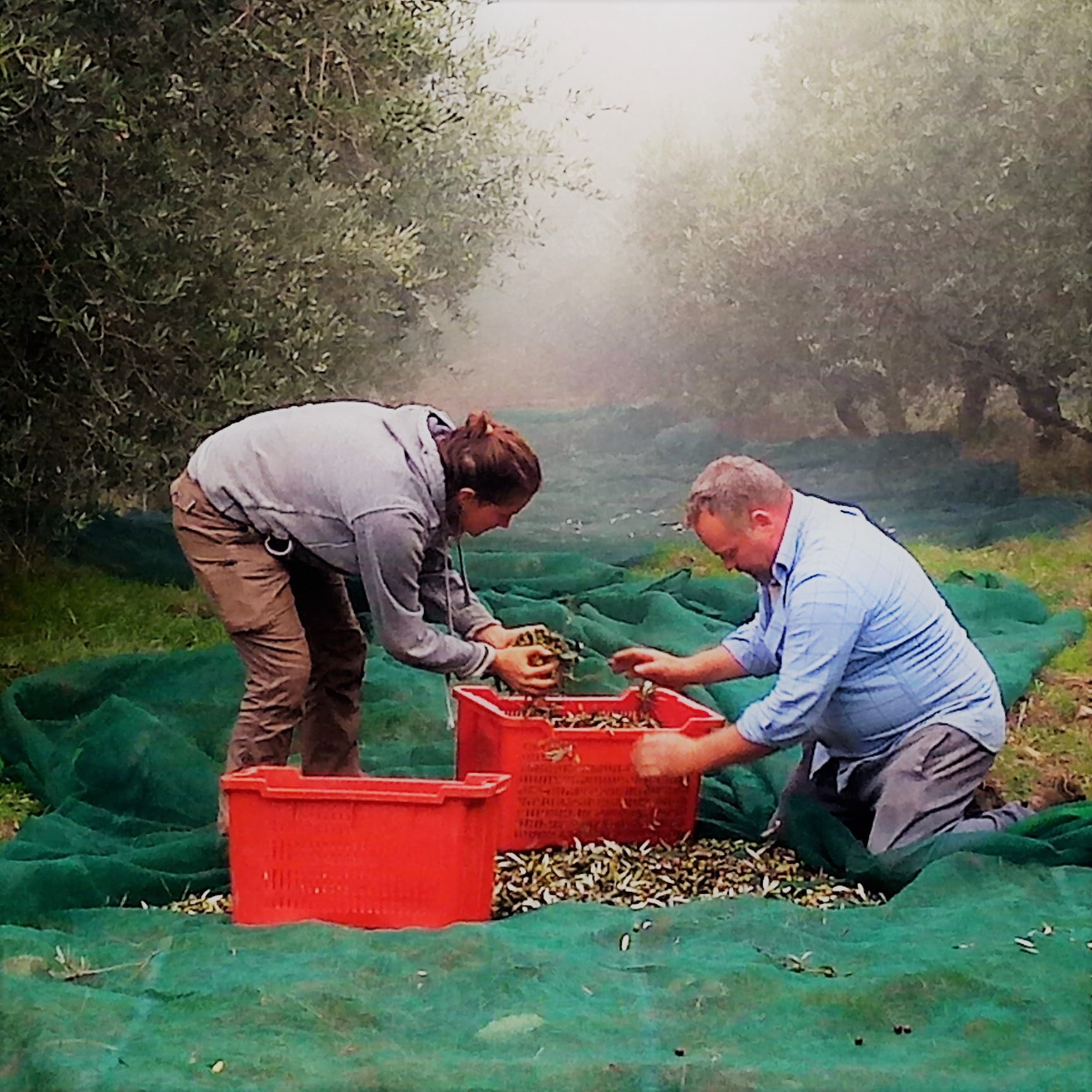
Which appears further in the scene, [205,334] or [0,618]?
[0,618]

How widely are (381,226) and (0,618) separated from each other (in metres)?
2.17

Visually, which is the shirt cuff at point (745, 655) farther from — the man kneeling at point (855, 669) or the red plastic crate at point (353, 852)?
the red plastic crate at point (353, 852)

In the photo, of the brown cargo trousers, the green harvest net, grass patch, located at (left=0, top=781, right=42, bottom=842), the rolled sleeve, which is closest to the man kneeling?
the rolled sleeve

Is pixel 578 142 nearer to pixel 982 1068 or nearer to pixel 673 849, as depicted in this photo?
pixel 673 849

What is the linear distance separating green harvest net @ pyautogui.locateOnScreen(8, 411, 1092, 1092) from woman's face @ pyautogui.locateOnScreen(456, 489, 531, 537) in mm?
764

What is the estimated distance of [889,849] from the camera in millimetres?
3189

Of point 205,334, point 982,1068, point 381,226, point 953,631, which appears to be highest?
point 381,226

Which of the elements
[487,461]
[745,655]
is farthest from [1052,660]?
[487,461]

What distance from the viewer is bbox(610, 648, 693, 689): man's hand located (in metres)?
3.49

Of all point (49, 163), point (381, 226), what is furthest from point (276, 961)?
point (381, 226)

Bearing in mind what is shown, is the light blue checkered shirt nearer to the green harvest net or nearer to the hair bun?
the green harvest net

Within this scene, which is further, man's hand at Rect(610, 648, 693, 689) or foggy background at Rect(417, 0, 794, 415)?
foggy background at Rect(417, 0, 794, 415)

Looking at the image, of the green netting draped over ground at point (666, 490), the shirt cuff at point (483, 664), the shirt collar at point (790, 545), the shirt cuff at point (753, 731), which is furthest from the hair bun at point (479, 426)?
the green netting draped over ground at point (666, 490)

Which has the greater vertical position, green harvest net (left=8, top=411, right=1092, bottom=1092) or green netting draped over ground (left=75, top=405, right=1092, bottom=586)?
green netting draped over ground (left=75, top=405, right=1092, bottom=586)
